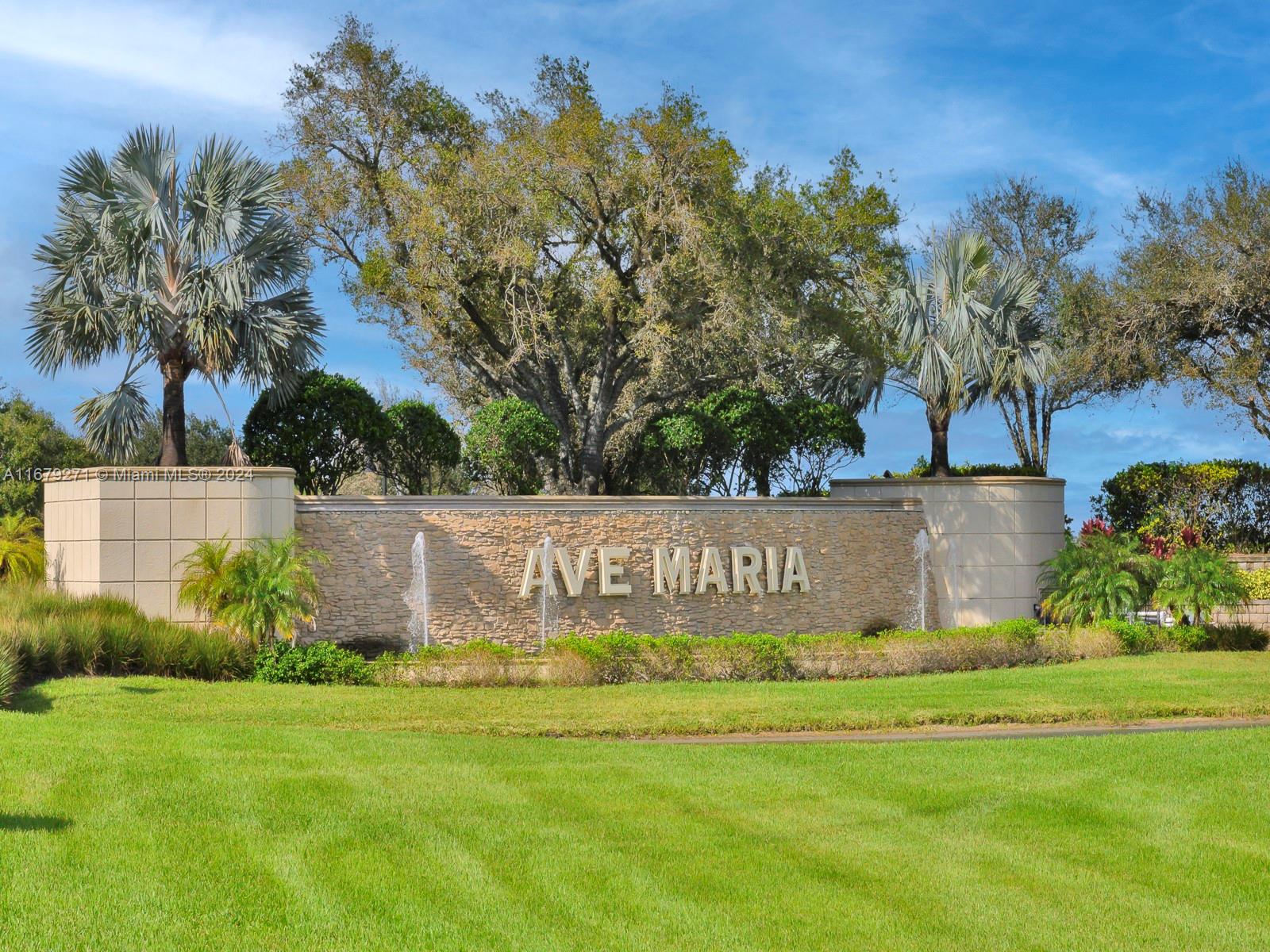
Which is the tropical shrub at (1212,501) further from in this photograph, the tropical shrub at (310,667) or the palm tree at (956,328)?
the tropical shrub at (310,667)

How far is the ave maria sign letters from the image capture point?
→ 21422mm

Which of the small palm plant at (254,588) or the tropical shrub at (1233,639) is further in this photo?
the tropical shrub at (1233,639)

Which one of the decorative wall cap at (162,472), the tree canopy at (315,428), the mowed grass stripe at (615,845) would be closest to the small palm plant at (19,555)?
the decorative wall cap at (162,472)

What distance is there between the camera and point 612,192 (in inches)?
1006

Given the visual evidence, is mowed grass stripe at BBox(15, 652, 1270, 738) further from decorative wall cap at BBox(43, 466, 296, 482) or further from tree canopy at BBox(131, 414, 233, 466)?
tree canopy at BBox(131, 414, 233, 466)

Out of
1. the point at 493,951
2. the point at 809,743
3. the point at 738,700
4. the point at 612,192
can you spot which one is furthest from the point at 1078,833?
the point at 612,192

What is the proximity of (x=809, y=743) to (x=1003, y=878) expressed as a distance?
197 inches

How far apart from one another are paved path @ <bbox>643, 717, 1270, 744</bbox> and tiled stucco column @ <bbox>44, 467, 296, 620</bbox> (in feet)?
29.8

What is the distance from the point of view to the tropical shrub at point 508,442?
24531mm

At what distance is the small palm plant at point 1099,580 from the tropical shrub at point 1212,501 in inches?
207

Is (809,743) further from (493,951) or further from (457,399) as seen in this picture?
(457,399)

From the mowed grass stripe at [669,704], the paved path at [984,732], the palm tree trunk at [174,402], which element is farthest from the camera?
the palm tree trunk at [174,402]

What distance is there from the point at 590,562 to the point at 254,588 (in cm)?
629

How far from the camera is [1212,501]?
29219 mm
